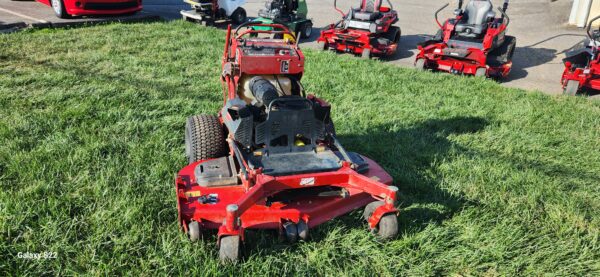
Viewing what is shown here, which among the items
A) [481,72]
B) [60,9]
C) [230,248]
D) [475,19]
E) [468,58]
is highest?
[475,19]

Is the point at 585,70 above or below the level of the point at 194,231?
above

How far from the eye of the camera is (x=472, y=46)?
9.10m

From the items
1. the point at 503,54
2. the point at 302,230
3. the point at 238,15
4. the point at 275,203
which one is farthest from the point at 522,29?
the point at 302,230

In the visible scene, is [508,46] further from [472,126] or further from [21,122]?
[21,122]

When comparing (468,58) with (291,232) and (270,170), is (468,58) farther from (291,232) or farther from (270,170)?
(291,232)

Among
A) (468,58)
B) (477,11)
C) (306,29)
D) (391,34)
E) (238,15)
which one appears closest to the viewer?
(468,58)

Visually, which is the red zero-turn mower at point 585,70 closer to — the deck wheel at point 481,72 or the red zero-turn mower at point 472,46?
the red zero-turn mower at point 472,46

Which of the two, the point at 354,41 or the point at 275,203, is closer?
the point at 275,203

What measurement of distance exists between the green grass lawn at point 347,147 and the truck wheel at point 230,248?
69 millimetres

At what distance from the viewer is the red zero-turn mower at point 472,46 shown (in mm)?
8969

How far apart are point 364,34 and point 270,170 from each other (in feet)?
25.8

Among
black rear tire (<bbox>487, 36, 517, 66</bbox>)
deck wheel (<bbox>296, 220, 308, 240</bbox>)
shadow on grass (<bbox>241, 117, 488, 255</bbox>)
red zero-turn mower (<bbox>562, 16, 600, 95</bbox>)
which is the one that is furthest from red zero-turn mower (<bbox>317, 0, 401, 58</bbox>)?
deck wheel (<bbox>296, 220, 308, 240</bbox>)

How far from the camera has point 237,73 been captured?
Result: 163 inches

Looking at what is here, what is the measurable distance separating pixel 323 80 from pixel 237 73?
3627 millimetres
